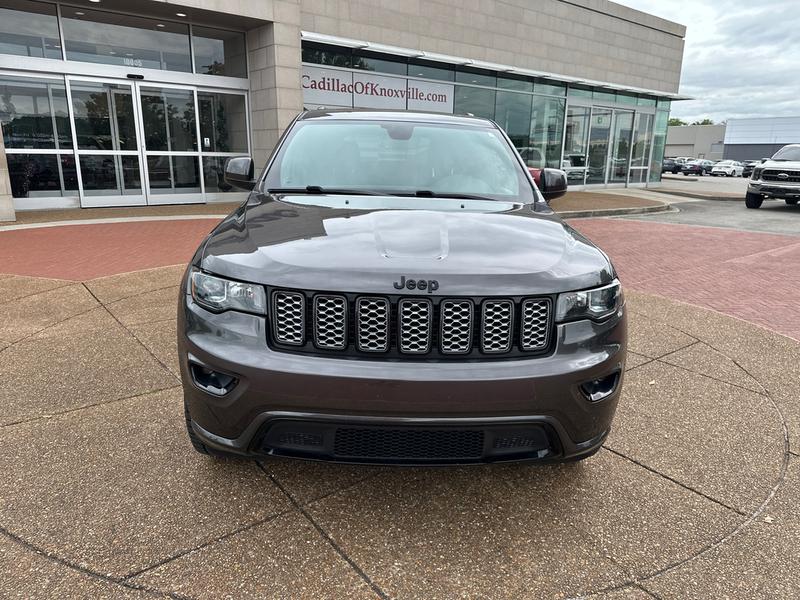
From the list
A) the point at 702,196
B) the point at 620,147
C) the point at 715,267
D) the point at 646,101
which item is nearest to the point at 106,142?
the point at 715,267

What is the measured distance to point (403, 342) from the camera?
2.09 metres

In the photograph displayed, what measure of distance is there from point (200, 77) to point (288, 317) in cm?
1357

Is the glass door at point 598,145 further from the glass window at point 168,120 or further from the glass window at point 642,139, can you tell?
the glass window at point 168,120

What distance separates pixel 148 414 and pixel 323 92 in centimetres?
1326

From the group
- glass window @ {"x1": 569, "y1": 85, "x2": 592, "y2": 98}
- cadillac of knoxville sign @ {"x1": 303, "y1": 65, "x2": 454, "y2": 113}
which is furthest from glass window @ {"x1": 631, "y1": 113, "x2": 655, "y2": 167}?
cadillac of knoxville sign @ {"x1": 303, "y1": 65, "x2": 454, "y2": 113}

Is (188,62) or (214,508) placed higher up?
(188,62)

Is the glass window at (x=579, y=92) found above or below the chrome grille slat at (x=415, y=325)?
above

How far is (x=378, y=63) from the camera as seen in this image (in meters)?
16.0

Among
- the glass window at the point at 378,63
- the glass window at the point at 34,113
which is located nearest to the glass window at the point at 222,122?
the glass window at the point at 34,113

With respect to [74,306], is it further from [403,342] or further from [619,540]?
[619,540]

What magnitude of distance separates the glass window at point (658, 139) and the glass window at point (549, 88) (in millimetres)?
7427

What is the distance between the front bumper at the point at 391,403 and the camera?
2000 mm

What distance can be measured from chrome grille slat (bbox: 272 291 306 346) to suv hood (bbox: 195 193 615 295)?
6 centimetres

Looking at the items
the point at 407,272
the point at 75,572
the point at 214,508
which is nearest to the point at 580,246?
the point at 407,272
